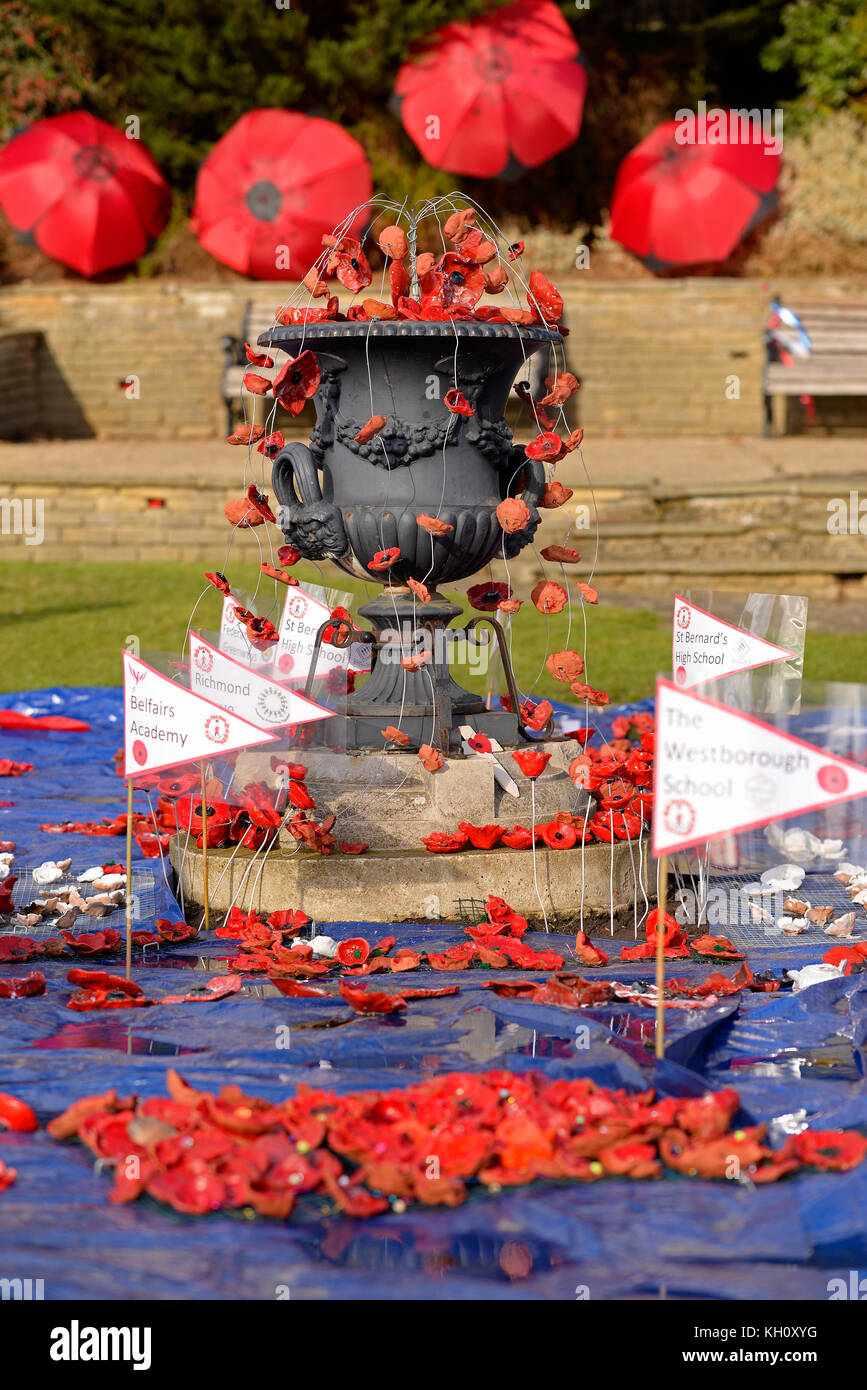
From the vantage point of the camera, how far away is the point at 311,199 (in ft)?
54.0

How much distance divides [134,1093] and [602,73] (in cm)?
1899

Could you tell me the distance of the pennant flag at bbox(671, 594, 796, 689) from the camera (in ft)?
16.8

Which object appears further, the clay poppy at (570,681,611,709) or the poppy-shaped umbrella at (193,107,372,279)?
the poppy-shaped umbrella at (193,107,372,279)

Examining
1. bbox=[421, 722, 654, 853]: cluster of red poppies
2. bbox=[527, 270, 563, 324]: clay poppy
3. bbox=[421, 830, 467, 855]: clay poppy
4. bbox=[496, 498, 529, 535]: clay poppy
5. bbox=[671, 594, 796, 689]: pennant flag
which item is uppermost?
bbox=[527, 270, 563, 324]: clay poppy

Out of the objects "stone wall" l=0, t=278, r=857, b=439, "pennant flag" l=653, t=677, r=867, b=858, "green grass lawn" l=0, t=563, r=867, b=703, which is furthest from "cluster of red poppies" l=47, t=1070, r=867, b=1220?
"stone wall" l=0, t=278, r=857, b=439

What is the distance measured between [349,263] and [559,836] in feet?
6.25

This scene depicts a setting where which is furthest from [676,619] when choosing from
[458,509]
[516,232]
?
[516,232]

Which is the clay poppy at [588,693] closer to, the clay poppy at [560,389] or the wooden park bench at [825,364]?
the clay poppy at [560,389]

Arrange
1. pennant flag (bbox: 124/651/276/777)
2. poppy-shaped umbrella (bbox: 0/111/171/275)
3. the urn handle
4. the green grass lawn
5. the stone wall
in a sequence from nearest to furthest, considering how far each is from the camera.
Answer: pennant flag (bbox: 124/651/276/777) < the urn handle < the green grass lawn < the stone wall < poppy-shaped umbrella (bbox: 0/111/171/275)

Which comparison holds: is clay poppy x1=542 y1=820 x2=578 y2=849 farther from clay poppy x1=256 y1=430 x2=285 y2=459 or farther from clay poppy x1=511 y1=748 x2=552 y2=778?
clay poppy x1=256 y1=430 x2=285 y2=459

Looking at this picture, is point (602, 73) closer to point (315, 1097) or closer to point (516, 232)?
point (516, 232)

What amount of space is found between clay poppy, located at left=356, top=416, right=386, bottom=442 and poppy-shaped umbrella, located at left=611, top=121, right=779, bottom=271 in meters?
13.5

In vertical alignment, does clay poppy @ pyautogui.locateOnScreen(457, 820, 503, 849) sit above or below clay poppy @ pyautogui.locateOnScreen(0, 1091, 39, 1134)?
above

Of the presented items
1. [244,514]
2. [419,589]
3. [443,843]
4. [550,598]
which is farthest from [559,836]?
[244,514]
